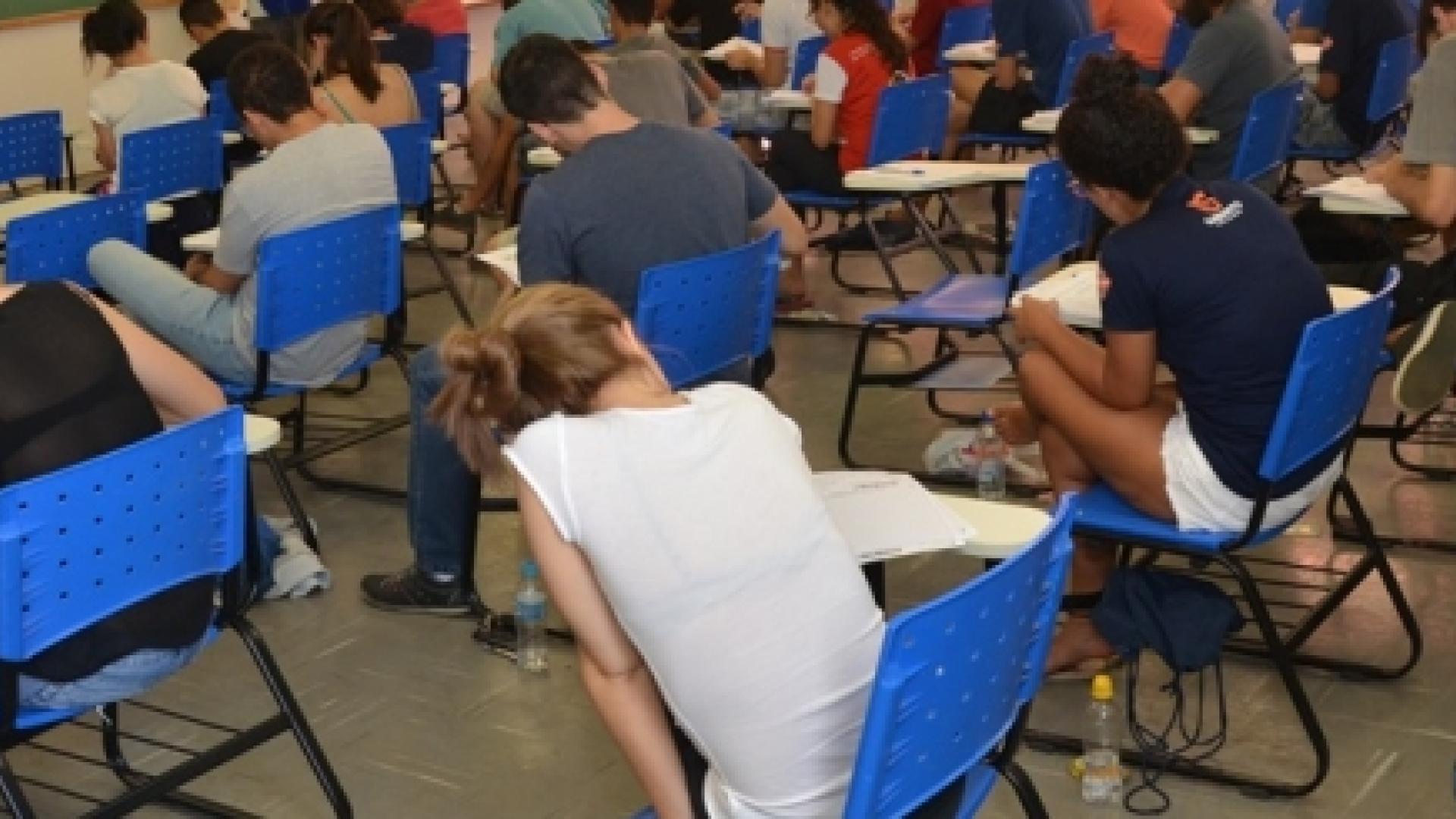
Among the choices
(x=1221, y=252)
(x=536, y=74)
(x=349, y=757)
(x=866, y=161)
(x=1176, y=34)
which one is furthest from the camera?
(x=1176, y=34)

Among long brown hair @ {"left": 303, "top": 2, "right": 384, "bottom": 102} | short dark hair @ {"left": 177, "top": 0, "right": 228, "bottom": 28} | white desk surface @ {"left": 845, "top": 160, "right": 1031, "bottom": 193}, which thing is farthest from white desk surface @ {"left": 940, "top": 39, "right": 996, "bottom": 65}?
short dark hair @ {"left": 177, "top": 0, "right": 228, "bottom": 28}

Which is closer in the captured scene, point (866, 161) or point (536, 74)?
point (536, 74)

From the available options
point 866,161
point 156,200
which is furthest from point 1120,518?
point 156,200

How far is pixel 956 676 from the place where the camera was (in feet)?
7.05

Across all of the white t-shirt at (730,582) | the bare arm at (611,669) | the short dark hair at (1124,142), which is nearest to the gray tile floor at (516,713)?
the short dark hair at (1124,142)

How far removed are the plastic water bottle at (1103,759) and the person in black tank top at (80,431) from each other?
1512 millimetres

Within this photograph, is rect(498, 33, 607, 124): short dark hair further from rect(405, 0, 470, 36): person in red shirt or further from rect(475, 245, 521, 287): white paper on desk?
rect(405, 0, 470, 36): person in red shirt

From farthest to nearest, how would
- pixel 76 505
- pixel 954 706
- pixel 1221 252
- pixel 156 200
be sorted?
pixel 156 200, pixel 1221 252, pixel 76 505, pixel 954 706

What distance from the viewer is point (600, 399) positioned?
237cm

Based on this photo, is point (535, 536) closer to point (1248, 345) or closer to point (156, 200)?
point (1248, 345)

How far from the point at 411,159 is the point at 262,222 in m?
1.64

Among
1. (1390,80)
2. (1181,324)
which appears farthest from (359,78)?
(1181,324)

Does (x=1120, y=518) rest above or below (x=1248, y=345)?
below

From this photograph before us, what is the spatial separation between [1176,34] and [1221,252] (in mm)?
5135
